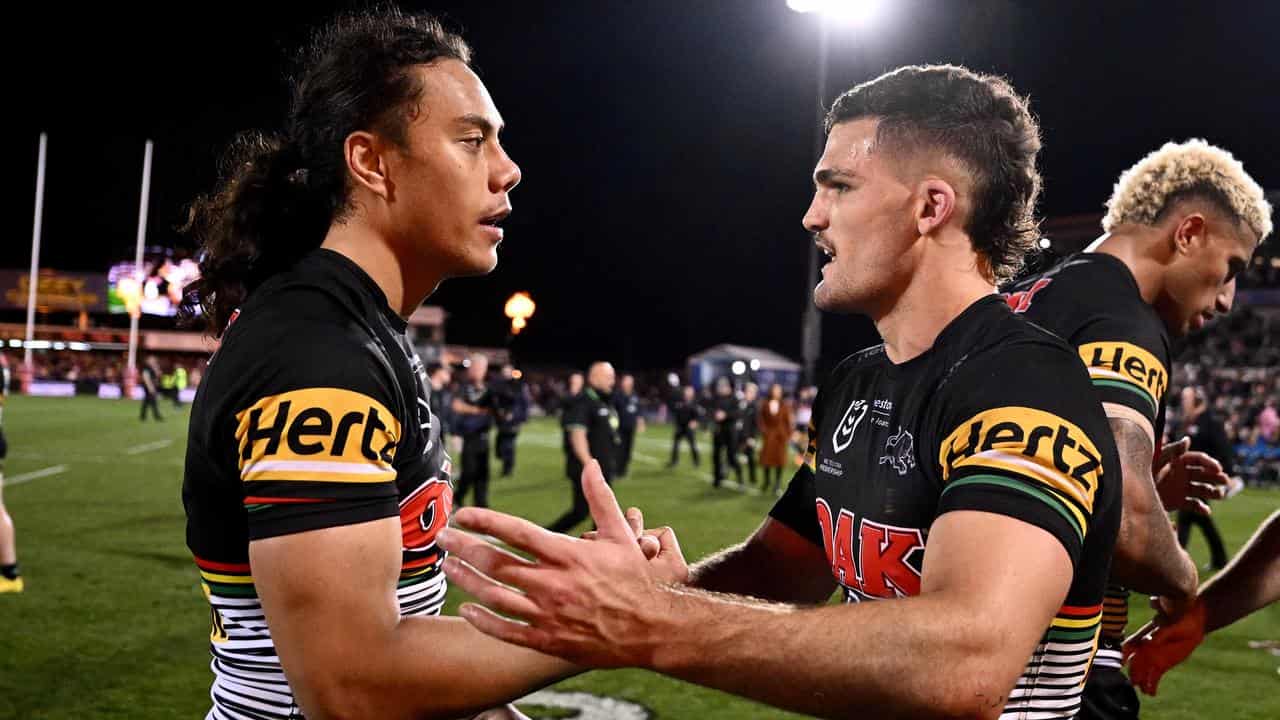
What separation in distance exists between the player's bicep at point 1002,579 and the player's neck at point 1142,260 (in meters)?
2.07

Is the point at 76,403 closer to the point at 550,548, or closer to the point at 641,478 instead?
the point at 641,478

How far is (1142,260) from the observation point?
11.1 ft

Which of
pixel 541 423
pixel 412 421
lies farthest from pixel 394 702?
pixel 541 423

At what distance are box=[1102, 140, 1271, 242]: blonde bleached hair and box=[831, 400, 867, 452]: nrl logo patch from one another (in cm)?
171

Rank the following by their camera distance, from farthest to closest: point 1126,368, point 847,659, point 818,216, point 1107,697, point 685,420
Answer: point 685,420 < point 1107,697 < point 1126,368 < point 818,216 < point 847,659

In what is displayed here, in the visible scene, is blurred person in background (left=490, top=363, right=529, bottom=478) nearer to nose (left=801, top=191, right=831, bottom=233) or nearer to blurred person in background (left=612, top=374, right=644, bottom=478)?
blurred person in background (left=612, top=374, right=644, bottom=478)

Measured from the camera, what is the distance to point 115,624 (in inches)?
293

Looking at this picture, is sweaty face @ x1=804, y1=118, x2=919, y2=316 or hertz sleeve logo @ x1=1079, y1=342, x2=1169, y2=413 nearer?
sweaty face @ x1=804, y1=118, x2=919, y2=316

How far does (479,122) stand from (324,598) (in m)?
1.26

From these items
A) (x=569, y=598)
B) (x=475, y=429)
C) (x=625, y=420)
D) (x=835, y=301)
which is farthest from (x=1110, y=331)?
(x=625, y=420)

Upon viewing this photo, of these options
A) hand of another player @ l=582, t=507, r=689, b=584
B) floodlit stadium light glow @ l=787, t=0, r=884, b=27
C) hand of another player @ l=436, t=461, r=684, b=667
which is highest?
floodlit stadium light glow @ l=787, t=0, r=884, b=27

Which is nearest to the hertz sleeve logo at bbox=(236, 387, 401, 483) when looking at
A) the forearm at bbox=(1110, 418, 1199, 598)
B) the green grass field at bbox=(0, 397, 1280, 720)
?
the forearm at bbox=(1110, 418, 1199, 598)

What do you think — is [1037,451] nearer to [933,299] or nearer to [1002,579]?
[1002,579]

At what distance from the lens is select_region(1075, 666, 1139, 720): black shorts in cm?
298
